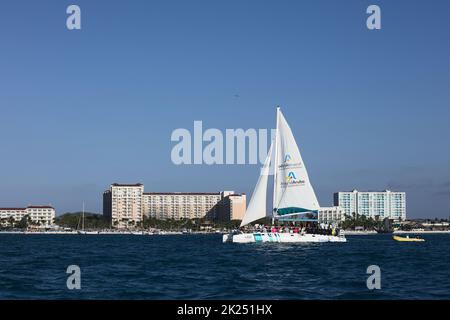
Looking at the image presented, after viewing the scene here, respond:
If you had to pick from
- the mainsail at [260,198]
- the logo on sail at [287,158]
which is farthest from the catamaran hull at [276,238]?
the logo on sail at [287,158]

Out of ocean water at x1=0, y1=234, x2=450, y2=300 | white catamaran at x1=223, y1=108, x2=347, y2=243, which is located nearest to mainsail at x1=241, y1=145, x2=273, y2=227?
white catamaran at x1=223, y1=108, x2=347, y2=243

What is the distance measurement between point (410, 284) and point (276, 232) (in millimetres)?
42671

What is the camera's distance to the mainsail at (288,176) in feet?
242

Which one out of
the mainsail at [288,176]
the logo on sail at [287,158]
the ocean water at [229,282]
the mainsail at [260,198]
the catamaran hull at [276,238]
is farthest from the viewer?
the mainsail at [260,198]

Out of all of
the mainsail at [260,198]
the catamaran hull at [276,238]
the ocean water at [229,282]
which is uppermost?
the mainsail at [260,198]

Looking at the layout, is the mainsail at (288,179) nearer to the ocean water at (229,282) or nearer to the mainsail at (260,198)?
the mainsail at (260,198)

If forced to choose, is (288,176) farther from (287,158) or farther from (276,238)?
(276,238)

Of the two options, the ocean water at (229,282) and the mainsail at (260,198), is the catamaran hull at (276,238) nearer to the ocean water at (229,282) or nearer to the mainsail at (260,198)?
the mainsail at (260,198)

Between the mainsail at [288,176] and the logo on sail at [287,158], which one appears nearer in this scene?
the logo on sail at [287,158]

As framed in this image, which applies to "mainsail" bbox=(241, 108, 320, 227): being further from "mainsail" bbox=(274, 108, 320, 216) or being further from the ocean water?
the ocean water

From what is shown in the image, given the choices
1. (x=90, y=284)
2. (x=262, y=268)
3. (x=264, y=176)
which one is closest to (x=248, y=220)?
(x=264, y=176)

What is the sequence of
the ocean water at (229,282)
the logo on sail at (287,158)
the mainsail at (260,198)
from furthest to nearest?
the mainsail at (260,198)
the logo on sail at (287,158)
the ocean water at (229,282)

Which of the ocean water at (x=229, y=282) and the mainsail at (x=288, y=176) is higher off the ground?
the mainsail at (x=288, y=176)
